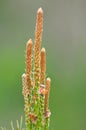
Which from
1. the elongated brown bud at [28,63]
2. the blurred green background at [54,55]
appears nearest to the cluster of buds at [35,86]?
the elongated brown bud at [28,63]

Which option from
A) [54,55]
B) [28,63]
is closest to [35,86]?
[28,63]

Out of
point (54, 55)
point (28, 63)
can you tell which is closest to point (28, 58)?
point (28, 63)

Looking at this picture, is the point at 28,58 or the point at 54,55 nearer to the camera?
the point at 28,58

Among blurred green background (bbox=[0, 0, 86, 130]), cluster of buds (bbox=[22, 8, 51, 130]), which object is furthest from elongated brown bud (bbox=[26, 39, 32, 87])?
blurred green background (bbox=[0, 0, 86, 130])

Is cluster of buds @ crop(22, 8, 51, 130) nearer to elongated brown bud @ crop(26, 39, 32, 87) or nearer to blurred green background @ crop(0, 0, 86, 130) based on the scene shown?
elongated brown bud @ crop(26, 39, 32, 87)

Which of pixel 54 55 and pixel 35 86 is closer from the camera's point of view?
pixel 35 86

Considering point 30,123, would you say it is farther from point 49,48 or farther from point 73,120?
point 49,48

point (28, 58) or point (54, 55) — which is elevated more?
point (54, 55)

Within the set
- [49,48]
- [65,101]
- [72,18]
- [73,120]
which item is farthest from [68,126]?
[72,18]

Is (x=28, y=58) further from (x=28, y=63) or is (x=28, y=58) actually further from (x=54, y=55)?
(x=54, y=55)
